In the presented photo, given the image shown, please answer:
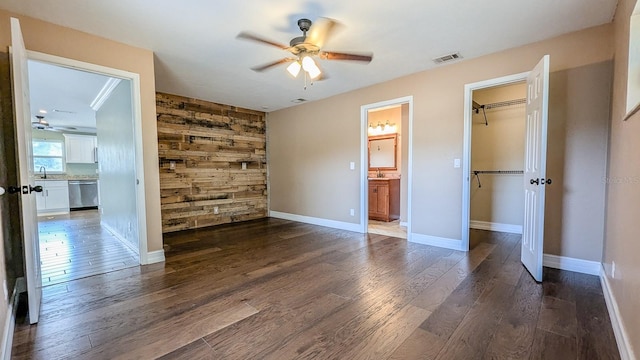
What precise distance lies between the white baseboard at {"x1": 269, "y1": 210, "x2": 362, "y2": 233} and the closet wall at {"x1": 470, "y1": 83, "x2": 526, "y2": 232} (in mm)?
2166

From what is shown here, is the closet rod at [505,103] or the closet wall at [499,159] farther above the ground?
the closet rod at [505,103]

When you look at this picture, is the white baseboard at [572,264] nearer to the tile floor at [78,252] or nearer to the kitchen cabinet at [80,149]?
the tile floor at [78,252]

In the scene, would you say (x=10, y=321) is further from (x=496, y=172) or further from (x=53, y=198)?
(x=53, y=198)

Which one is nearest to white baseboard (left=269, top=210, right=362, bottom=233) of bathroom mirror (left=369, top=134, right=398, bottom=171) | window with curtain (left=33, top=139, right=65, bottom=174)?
bathroom mirror (left=369, top=134, right=398, bottom=171)

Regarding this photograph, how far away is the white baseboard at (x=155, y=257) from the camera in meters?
3.16

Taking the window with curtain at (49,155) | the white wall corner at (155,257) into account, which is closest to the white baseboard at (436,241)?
the white wall corner at (155,257)

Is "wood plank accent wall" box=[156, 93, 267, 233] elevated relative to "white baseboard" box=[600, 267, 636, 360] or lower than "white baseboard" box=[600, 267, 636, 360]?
elevated

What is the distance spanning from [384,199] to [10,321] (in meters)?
4.99

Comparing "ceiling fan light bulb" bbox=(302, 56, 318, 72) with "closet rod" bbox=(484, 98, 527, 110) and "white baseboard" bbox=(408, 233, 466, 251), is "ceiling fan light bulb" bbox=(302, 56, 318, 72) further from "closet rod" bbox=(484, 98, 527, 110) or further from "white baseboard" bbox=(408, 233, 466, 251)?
"closet rod" bbox=(484, 98, 527, 110)

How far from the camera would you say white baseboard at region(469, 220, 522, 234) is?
4.48 metres

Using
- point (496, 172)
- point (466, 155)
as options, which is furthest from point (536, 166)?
point (496, 172)

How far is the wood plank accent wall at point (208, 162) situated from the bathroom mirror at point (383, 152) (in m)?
2.45

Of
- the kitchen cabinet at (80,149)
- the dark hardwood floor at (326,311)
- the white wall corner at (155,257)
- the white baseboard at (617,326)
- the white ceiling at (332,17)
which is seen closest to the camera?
the white baseboard at (617,326)

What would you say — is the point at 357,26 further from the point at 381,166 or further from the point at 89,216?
the point at 89,216
